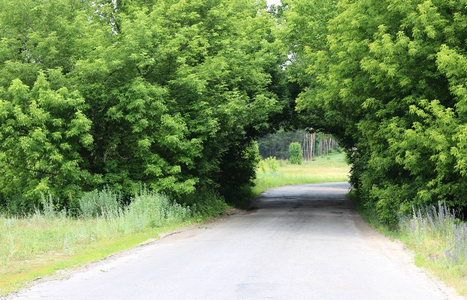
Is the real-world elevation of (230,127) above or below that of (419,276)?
above

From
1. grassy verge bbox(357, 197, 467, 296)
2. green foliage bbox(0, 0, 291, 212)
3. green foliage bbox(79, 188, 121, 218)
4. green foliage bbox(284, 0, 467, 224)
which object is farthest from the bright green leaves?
grassy verge bbox(357, 197, 467, 296)

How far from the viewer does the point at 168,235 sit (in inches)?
593

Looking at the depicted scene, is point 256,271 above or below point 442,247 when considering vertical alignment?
above

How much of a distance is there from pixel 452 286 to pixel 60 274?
6.98m

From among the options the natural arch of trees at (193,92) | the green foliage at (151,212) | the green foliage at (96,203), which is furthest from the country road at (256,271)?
the green foliage at (96,203)

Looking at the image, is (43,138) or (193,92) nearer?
(43,138)

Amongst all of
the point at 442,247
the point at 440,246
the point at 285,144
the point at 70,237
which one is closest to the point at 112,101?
the point at 70,237

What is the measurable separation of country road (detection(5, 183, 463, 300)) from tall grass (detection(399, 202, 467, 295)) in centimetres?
28

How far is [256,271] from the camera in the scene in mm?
9234

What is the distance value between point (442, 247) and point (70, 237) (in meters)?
8.98

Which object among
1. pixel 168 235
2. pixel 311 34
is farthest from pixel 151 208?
pixel 311 34

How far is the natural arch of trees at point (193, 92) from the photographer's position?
13.7 m

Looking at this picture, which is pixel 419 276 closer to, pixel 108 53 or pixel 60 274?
pixel 60 274

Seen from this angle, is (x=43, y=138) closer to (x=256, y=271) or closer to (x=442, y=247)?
(x=256, y=271)
